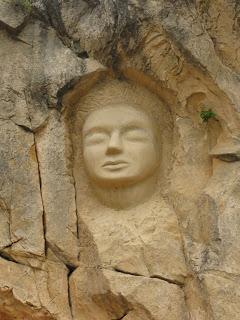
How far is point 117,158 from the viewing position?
5.30m

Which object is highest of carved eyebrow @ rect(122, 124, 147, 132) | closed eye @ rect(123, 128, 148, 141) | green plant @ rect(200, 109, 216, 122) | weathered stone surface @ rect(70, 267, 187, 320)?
green plant @ rect(200, 109, 216, 122)

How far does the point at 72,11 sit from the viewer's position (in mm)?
5621

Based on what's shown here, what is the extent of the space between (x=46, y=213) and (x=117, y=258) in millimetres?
581

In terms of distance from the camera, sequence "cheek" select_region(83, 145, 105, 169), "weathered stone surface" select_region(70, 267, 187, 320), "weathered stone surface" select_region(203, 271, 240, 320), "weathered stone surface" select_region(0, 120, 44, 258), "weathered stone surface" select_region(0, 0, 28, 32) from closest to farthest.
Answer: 1. "weathered stone surface" select_region(203, 271, 240, 320)
2. "weathered stone surface" select_region(70, 267, 187, 320)
3. "weathered stone surface" select_region(0, 120, 44, 258)
4. "cheek" select_region(83, 145, 105, 169)
5. "weathered stone surface" select_region(0, 0, 28, 32)

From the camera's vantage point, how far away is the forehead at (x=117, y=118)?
5406 millimetres

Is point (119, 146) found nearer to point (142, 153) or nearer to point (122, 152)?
point (122, 152)

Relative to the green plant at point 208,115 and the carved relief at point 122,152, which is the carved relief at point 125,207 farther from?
the green plant at point 208,115

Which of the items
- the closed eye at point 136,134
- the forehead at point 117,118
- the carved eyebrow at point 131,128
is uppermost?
the forehead at point 117,118

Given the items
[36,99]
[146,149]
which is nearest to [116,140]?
[146,149]

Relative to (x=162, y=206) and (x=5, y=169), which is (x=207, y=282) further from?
(x=5, y=169)

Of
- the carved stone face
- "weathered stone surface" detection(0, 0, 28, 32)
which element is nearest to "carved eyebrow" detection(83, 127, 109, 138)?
the carved stone face

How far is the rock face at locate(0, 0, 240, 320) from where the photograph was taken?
5078 millimetres

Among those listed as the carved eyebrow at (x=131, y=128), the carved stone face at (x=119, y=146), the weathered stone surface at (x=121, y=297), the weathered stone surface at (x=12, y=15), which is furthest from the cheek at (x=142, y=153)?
the weathered stone surface at (x=12, y=15)

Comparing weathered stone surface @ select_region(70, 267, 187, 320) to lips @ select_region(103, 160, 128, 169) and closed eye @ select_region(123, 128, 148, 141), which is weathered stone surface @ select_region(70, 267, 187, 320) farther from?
closed eye @ select_region(123, 128, 148, 141)
